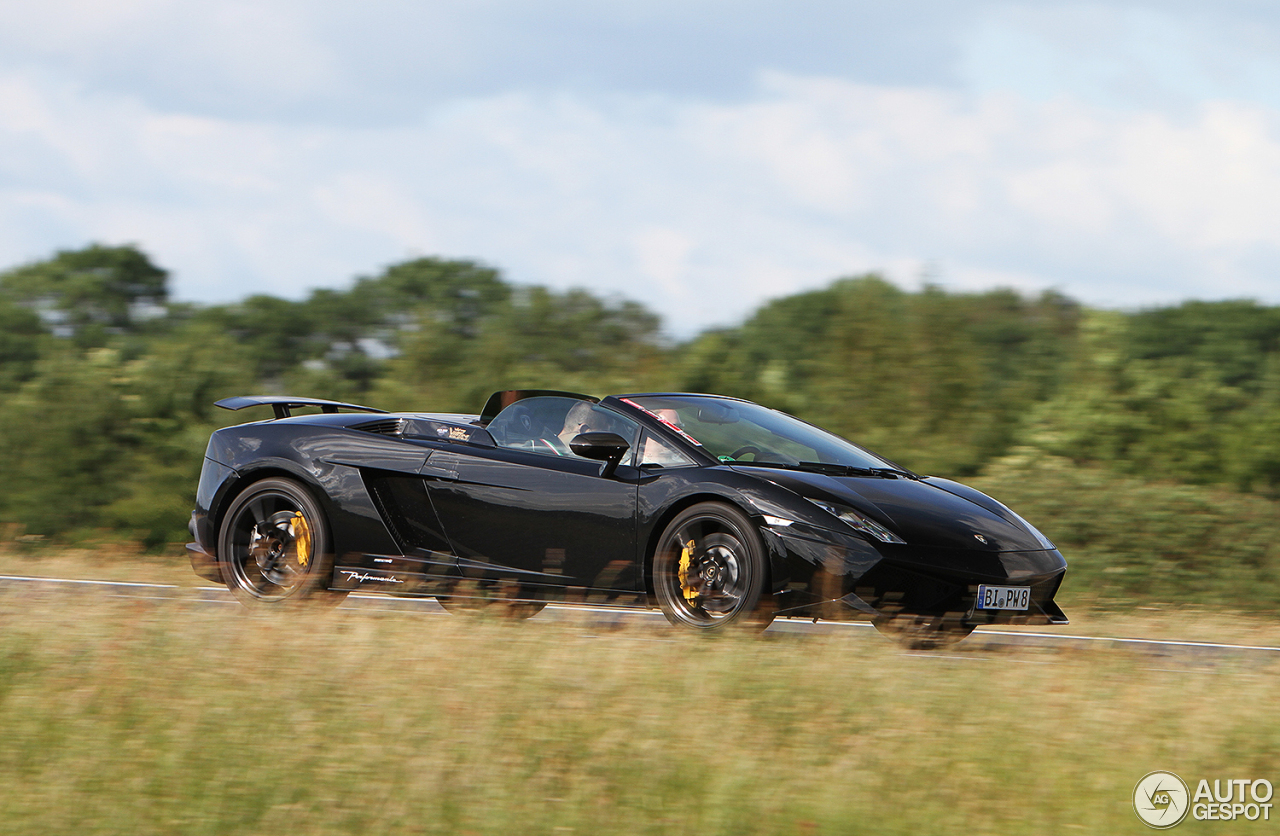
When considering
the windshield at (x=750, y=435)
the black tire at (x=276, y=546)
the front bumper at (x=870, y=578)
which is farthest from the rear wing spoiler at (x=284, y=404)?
the front bumper at (x=870, y=578)

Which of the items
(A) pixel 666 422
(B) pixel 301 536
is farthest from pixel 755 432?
(B) pixel 301 536

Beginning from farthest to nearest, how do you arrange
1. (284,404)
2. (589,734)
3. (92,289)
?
(92,289), (284,404), (589,734)

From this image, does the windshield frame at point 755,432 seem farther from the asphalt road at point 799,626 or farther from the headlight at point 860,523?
the asphalt road at point 799,626

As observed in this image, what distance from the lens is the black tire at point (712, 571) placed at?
6.23 m

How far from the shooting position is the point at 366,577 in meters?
7.35

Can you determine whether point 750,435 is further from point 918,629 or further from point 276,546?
point 276,546

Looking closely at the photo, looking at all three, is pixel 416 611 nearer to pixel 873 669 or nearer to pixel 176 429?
pixel 873 669

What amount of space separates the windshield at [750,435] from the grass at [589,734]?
1180 millimetres

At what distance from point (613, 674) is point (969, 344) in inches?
437

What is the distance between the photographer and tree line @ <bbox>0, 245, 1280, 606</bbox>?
50.0ft

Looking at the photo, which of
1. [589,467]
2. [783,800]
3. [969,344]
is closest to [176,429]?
[969,344]

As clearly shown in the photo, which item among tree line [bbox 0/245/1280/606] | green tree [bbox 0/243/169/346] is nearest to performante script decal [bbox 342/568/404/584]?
tree line [bbox 0/245/1280/606]

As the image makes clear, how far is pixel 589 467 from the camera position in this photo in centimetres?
689

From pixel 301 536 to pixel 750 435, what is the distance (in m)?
2.61
